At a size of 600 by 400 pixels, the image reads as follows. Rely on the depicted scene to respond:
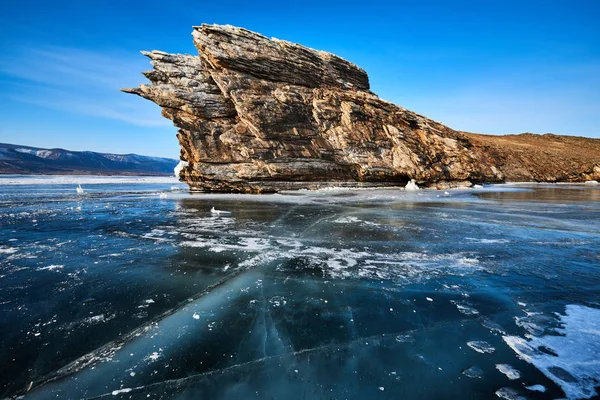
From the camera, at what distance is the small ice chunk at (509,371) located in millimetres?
2060

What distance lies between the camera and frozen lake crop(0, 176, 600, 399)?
2.04 m

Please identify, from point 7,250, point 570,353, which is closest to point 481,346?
point 570,353

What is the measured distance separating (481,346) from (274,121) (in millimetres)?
20305

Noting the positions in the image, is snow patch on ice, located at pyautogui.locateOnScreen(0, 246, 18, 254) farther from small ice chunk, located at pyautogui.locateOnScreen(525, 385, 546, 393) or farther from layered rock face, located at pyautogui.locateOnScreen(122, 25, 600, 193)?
layered rock face, located at pyautogui.locateOnScreen(122, 25, 600, 193)

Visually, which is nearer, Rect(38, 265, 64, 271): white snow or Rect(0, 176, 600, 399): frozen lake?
Rect(0, 176, 600, 399): frozen lake

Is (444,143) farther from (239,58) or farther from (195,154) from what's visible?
(195,154)

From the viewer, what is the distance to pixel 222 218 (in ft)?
30.3

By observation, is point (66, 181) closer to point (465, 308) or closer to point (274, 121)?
point (274, 121)

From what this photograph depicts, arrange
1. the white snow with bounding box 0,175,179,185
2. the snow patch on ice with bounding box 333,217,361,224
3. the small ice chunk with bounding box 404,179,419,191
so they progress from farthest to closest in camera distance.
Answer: the white snow with bounding box 0,175,179,185 → the small ice chunk with bounding box 404,179,419,191 → the snow patch on ice with bounding box 333,217,361,224

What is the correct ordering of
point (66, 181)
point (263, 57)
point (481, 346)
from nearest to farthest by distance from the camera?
point (481, 346)
point (263, 57)
point (66, 181)

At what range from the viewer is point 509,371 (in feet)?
6.95

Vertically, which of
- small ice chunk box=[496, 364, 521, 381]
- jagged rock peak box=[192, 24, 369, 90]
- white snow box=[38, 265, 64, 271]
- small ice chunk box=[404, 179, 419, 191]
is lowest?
white snow box=[38, 265, 64, 271]

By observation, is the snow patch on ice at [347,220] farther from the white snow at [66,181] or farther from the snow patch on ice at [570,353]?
the white snow at [66,181]

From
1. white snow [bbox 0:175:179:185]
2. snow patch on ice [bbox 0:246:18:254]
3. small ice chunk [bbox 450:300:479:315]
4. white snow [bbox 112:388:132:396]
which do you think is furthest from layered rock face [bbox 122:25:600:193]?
white snow [bbox 0:175:179:185]
